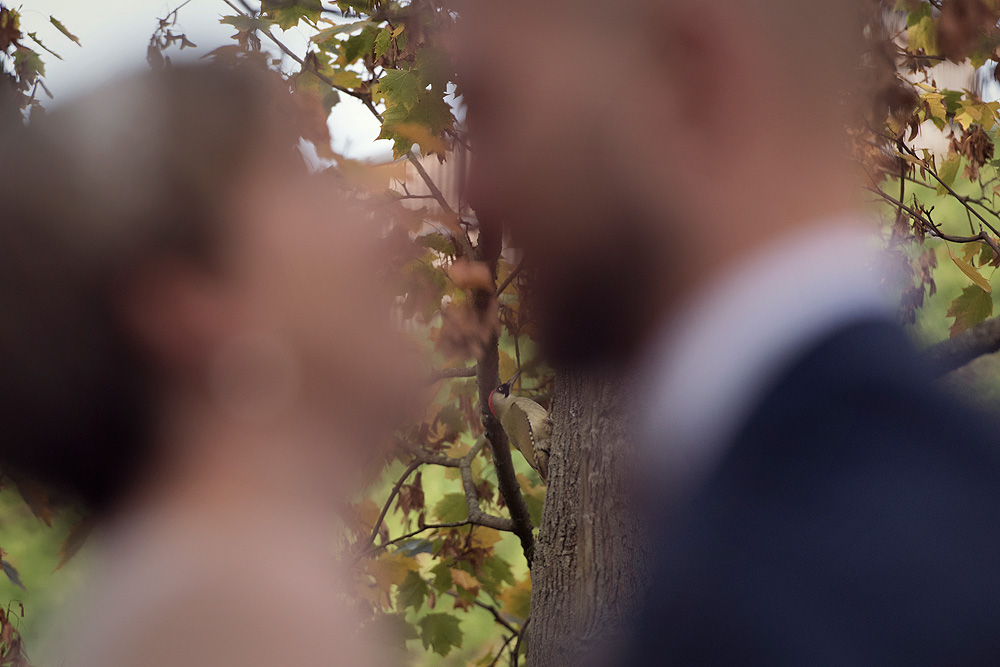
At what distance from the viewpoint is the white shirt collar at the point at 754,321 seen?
1.50 ft

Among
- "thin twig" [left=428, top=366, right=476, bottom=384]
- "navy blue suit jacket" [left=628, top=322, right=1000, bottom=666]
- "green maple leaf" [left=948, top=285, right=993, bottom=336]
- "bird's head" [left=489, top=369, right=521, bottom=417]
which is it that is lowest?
"navy blue suit jacket" [left=628, top=322, right=1000, bottom=666]

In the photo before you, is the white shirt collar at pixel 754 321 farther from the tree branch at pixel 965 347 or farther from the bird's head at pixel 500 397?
the bird's head at pixel 500 397

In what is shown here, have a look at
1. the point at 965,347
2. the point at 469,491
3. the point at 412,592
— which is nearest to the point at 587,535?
the point at 965,347

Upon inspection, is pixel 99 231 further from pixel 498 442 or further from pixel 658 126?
pixel 498 442

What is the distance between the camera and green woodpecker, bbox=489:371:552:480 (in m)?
1.08

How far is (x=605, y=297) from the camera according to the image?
1.92 feet

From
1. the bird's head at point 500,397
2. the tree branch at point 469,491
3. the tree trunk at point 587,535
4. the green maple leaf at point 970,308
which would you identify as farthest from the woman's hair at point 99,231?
the green maple leaf at point 970,308

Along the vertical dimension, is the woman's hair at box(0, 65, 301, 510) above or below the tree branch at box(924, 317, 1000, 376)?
below

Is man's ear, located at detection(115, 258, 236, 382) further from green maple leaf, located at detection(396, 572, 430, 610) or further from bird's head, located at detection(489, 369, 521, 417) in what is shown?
green maple leaf, located at detection(396, 572, 430, 610)

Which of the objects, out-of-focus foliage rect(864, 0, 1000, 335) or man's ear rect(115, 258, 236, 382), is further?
out-of-focus foliage rect(864, 0, 1000, 335)

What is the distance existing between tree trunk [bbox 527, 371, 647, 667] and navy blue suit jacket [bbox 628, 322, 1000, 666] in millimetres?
302

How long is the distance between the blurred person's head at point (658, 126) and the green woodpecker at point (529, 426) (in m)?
0.53

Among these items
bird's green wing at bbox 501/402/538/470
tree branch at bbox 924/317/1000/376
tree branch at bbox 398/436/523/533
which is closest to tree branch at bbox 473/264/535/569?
tree branch at bbox 398/436/523/533

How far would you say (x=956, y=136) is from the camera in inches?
63.4
